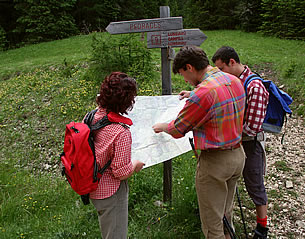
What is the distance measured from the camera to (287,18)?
16766 mm

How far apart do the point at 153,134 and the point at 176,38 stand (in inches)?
48.3

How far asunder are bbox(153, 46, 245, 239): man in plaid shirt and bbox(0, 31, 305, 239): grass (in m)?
1.18

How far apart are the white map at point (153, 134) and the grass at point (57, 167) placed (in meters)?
0.99

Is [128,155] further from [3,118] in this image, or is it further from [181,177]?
[3,118]

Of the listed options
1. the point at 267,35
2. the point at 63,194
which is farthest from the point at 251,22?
the point at 63,194

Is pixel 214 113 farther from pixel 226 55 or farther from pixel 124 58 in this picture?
pixel 124 58

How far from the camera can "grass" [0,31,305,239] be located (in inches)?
131

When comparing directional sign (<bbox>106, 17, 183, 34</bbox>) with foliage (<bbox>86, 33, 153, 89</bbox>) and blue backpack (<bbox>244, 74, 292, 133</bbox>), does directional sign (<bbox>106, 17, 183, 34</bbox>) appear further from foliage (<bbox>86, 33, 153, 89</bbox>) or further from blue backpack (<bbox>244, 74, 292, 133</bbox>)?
foliage (<bbox>86, 33, 153, 89</bbox>)

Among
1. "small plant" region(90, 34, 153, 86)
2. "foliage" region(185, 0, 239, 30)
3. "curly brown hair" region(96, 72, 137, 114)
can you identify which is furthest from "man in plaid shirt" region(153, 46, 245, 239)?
"foliage" region(185, 0, 239, 30)

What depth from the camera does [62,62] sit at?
10.3 metres

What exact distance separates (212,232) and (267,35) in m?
19.2

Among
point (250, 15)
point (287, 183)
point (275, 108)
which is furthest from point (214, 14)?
point (275, 108)

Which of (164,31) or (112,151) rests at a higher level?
(164,31)

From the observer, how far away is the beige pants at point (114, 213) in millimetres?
A: 2102
